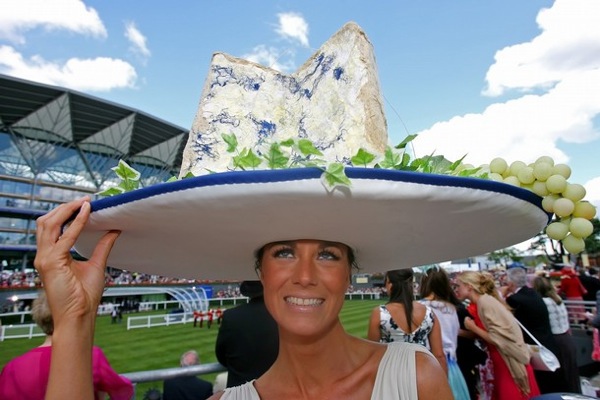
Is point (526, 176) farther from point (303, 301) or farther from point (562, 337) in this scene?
point (562, 337)

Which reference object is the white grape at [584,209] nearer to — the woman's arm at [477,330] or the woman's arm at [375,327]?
the woman's arm at [375,327]

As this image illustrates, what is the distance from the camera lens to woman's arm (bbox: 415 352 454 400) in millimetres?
1515

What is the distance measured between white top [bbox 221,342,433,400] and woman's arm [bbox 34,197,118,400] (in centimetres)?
71

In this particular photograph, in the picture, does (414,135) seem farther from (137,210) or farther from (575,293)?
(575,293)

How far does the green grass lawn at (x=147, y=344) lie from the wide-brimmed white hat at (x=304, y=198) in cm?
1075

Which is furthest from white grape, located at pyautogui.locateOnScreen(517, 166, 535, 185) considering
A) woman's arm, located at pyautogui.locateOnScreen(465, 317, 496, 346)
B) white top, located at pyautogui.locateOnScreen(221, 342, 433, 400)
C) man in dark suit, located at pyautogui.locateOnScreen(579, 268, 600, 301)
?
man in dark suit, located at pyautogui.locateOnScreen(579, 268, 600, 301)

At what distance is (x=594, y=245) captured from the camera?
7812 centimetres

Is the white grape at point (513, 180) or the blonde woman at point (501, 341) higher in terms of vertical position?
the white grape at point (513, 180)

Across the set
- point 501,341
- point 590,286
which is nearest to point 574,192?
point 501,341

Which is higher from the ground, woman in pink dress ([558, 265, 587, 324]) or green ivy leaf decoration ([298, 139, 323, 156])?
green ivy leaf decoration ([298, 139, 323, 156])

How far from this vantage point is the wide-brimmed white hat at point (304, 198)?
1.21m

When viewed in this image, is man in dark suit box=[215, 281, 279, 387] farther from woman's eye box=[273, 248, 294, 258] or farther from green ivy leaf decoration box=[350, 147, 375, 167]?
green ivy leaf decoration box=[350, 147, 375, 167]

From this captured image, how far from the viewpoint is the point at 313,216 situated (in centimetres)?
141

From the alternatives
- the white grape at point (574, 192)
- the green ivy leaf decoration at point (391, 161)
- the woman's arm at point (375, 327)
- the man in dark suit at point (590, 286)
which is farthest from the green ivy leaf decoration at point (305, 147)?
the man in dark suit at point (590, 286)
